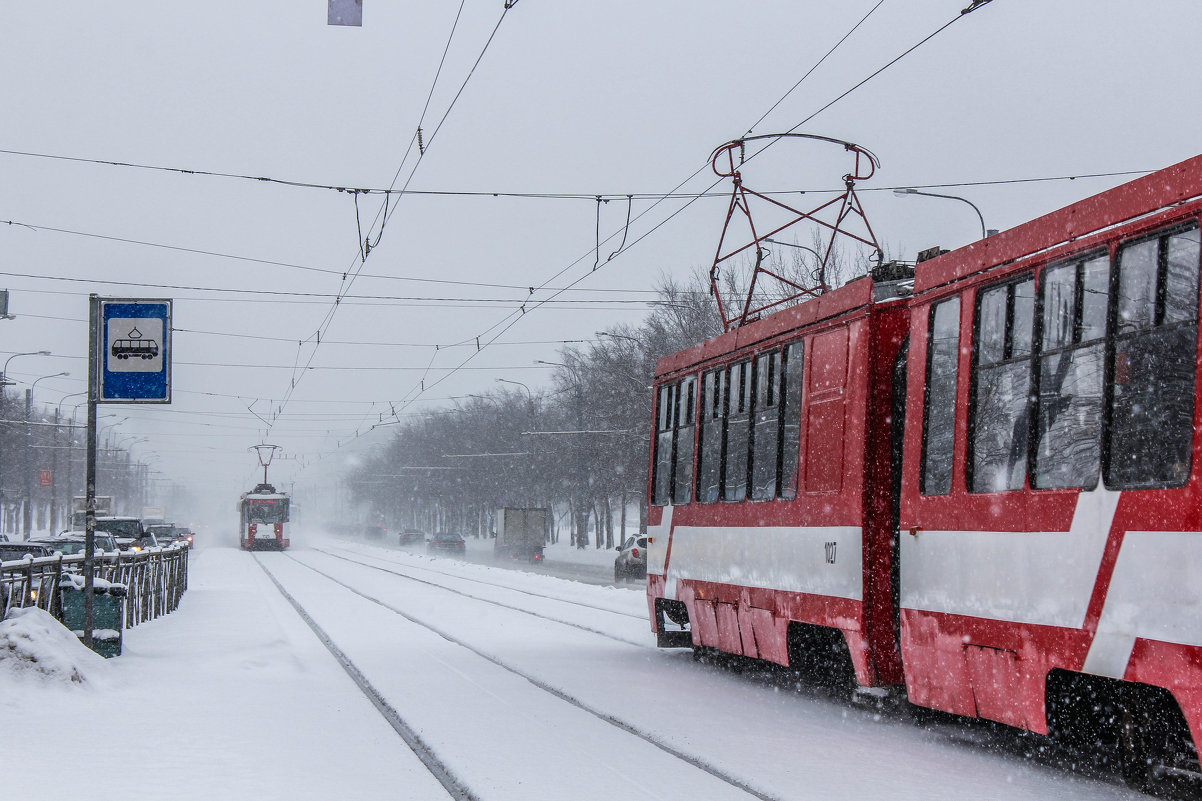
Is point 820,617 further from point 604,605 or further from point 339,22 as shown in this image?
point 604,605

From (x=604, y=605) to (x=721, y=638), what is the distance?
1144 cm

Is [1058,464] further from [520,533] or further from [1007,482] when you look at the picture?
[520,533]

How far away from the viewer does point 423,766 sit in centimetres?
790

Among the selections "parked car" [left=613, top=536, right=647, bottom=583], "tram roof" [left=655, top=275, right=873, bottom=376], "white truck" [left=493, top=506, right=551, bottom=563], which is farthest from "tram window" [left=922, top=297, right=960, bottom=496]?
"white truck" [left=493, top=506, right=551, bottom=563]

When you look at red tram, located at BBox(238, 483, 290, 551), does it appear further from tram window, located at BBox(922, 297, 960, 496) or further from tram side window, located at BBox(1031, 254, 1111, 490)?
tram side window, located at BBox(1031, 254, 1111, 490)

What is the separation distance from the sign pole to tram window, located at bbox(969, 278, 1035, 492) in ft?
26.9

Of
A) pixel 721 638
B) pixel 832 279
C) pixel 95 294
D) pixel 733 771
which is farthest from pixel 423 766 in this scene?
pixel 832 279

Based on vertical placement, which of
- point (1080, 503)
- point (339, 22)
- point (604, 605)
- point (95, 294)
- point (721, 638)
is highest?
point (339, 22)

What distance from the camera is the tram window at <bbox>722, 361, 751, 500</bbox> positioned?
12.2m

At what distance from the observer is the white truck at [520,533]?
61.3m

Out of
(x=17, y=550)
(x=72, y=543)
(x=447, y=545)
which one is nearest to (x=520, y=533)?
(x=447, y=545)

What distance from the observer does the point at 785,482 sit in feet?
36.2

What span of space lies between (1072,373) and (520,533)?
2176 inches

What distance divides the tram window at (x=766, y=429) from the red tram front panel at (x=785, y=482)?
19 millimetres
